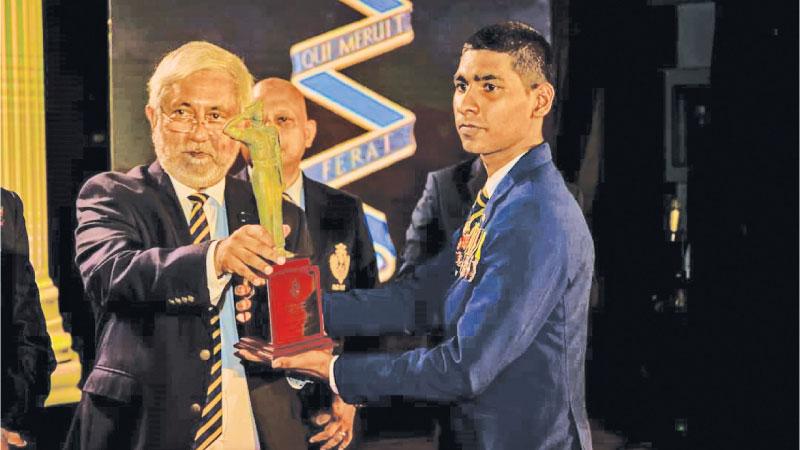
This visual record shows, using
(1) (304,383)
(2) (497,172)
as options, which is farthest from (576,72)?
(1) (304,383)

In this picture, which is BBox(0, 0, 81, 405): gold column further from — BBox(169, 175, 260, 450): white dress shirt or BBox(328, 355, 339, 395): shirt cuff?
BBox(328, 355, 339, 395): shirt cuff

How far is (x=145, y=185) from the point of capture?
8.86 feet

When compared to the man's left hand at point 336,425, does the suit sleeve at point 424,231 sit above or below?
above

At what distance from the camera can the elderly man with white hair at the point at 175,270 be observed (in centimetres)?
263

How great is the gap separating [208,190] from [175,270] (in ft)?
0.97

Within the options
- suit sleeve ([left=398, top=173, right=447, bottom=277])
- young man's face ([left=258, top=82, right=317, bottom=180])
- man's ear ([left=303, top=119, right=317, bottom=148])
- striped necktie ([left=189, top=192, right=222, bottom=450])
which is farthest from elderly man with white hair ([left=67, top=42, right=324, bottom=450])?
suit sleeve ([left=398, top=173, right=447, bottom=277])

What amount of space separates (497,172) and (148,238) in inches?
43.5

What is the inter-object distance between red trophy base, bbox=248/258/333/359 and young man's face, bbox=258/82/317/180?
38cm

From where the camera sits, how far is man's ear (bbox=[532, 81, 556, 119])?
2631mm

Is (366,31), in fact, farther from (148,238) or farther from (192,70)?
(148,238)

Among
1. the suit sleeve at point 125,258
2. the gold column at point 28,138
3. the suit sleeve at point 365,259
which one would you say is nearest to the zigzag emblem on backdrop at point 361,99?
the suit sleeve at point 365,259

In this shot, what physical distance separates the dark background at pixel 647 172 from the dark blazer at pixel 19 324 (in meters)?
0.10

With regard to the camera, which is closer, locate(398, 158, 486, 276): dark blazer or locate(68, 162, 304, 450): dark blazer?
locate(68, 162, 304, 450): dark blazer

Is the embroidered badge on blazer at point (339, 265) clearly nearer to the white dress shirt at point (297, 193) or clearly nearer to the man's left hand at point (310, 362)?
the white dress shirt at point (297, 193)
